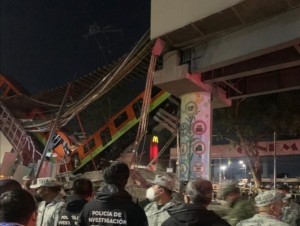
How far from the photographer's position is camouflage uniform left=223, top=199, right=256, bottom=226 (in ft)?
14.2

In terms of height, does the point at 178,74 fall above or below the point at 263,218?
above

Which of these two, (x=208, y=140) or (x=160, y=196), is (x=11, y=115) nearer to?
(x=208, y=140)

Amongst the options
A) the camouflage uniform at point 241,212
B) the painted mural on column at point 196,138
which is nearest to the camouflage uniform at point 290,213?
the painted mural on column at point 196,138

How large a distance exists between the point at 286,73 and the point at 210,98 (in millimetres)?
1970

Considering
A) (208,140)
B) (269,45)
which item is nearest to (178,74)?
(208,140)

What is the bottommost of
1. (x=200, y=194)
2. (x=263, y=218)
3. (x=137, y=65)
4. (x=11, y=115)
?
(x=263, y=218)

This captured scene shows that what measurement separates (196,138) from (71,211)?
513cm

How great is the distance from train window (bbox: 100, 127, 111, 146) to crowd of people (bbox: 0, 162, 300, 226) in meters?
9.14

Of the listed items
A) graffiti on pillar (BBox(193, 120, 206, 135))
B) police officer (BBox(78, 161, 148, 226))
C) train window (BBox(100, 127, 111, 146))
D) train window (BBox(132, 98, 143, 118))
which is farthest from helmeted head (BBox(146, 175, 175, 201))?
train window (BBox(100, 127, 111, 146))

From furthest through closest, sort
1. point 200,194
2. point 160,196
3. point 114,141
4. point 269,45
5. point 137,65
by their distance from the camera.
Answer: point 114,141 < point 137,65 < point 269,45 < point 160,196 < point 200,194

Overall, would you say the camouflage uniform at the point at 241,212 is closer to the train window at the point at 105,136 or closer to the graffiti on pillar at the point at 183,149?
the graffiti on pillar at the point at 183,149

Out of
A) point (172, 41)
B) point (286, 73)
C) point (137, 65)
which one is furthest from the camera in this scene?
point (137, 65)

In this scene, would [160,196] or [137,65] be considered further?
[137,65]

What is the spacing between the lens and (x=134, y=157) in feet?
33.9
